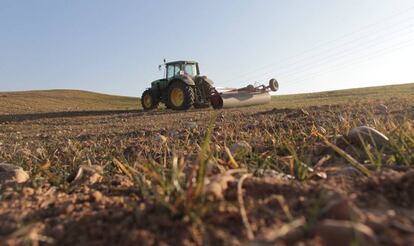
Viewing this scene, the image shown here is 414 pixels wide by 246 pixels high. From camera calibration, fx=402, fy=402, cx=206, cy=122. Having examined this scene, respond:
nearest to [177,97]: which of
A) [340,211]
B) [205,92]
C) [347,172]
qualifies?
[205,92]

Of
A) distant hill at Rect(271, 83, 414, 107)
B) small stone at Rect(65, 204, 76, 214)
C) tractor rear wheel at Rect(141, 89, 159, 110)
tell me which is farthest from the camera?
tractor rear wheel at Rect(141, 89, 159, 110)

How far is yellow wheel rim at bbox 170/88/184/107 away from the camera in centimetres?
1413

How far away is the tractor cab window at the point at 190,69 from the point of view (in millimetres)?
15791

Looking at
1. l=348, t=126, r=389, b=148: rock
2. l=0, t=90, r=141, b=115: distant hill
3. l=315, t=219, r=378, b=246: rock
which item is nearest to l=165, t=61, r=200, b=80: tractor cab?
l=0, t=90, r=141, b=115: distant hill

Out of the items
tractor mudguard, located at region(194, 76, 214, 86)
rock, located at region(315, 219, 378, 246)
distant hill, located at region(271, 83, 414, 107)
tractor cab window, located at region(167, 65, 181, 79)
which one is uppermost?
tractor cab window, located at region(167, 65, 181, 79)

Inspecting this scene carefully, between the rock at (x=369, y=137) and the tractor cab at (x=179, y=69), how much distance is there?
42.2 ft

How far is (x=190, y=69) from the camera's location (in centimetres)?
1597

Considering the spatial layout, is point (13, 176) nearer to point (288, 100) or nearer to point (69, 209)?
point (69, 209)

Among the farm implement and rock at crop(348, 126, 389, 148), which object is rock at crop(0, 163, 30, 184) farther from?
the farm implement

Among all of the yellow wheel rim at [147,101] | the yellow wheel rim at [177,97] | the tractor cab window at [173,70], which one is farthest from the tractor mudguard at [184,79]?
the yellow wheel rim at [147,101]

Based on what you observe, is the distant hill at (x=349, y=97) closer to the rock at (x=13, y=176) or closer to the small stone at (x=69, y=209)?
the rock at (x=13, y=176)

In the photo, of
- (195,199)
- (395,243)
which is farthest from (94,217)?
(395,243)

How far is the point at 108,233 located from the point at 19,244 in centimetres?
25

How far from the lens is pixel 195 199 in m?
1.29
